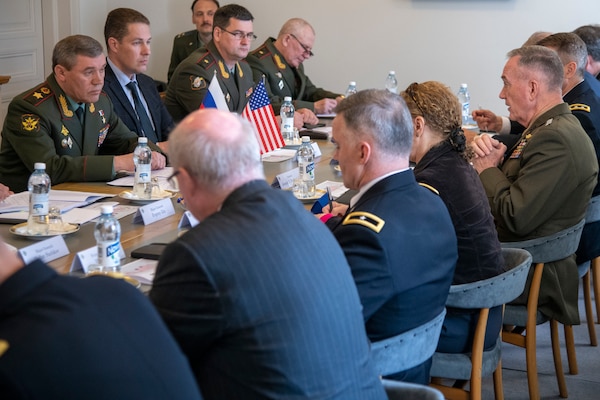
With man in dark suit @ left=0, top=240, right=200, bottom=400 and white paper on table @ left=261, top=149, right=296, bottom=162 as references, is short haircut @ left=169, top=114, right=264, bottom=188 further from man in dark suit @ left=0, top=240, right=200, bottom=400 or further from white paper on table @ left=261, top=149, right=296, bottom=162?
white paper on table @ left=261, top=149, right=296, bottom=162

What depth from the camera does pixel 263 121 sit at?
4.91m

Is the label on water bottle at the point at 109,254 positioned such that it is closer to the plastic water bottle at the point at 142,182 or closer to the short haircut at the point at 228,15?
the plastic water bottle at the point at 142,182

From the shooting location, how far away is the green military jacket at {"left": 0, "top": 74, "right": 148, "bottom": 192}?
12.8 ft

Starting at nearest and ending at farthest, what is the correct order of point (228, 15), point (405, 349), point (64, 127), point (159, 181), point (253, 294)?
point (253, 294) → point (405, 349) → point (159, 181) → point (64, 127) → point (228, 15)

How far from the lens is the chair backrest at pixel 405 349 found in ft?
7.58

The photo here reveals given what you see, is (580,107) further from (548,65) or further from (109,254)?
(109,254)

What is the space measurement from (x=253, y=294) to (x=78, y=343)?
1.64 ft

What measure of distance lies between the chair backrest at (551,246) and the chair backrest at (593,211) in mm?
503

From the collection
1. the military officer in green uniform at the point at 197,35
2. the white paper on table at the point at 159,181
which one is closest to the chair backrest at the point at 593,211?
the white paper on table at the point at 159,181

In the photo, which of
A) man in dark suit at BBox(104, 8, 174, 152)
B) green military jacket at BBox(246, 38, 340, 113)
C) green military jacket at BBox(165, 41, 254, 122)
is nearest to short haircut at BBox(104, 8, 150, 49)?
man in dark suit at BBox(104, 8, 174, 152)

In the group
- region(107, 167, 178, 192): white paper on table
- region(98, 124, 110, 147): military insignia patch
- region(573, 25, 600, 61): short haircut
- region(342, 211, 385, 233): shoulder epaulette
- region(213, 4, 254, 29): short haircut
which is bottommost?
region(107, 167, 178, 192): white paper on table

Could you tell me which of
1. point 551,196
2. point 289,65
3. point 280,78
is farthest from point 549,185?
point 289,65

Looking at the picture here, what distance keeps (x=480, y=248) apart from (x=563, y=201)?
0.85 metres

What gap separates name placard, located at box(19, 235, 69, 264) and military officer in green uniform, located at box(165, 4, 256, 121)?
113 inches
